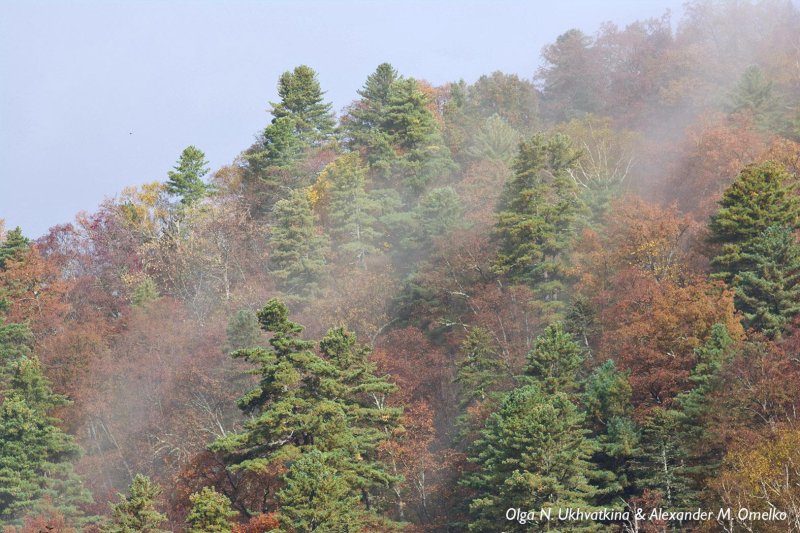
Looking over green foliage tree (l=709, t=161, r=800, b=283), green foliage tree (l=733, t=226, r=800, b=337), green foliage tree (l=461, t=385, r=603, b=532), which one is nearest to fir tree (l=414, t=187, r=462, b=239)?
green foliage tree (l=709, t=161, r=800, b=283)

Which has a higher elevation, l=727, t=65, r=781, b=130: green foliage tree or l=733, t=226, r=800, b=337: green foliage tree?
l=727, t=65, r=781, b=130: green foliage tree

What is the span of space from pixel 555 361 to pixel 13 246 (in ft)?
164

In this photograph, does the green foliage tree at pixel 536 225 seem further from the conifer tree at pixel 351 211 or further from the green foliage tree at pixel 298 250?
the green foliage tree at pixel 298 250

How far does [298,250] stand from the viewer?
229ft

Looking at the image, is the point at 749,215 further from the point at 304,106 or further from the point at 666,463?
the point at 304,106

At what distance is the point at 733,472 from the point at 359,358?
56.3ft

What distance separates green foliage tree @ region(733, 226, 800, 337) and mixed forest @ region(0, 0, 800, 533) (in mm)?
126

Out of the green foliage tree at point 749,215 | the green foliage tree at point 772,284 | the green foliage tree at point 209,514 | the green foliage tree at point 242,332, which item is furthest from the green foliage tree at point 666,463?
the green foliage tree at point 242,332

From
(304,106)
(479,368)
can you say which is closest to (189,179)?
(304,106)

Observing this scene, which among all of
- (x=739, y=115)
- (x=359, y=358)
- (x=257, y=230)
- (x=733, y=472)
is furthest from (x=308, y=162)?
(x=733, y=472)

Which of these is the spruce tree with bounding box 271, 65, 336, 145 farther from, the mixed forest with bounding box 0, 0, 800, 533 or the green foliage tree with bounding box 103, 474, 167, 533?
the green foliage tree with bounding box 103, 474, 167, 533

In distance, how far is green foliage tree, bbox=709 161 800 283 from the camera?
49.8 m

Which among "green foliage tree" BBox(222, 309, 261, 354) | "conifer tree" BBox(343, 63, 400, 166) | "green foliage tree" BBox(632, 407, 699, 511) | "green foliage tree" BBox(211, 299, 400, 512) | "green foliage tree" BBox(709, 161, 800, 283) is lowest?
"green foliage tree" BBox(632, 407, 699, 511)

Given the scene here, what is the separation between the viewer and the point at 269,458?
42.0 meters
